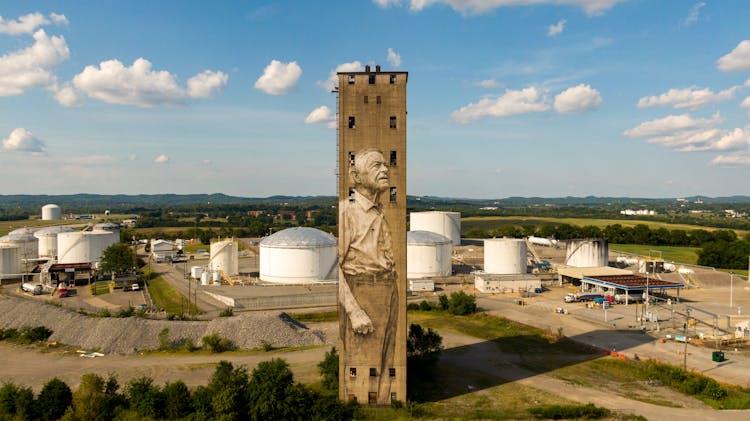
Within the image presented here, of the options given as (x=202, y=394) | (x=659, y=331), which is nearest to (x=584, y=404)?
(x=202, y=394)

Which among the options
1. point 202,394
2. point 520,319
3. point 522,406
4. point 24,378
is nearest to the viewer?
point 202,394

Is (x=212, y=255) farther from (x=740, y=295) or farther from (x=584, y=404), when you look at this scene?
(x=740, y=295)

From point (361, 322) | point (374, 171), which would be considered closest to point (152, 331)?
point (361, 322)

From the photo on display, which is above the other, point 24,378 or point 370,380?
point 370,380

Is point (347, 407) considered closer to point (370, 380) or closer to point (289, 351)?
point (370, 380)

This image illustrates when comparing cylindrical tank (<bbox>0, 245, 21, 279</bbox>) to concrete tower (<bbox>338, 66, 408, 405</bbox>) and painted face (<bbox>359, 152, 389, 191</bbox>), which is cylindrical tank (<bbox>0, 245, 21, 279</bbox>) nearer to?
concrete tower (<bbox>338, 66, 408, 405</bbox>)

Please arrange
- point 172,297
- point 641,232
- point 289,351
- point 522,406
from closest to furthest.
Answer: point 522,406 < point 289,351 < point 172,297 < point 641,232

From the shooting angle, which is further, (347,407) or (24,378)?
(24,378)

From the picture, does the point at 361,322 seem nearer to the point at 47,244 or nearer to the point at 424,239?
the point at 424,239
